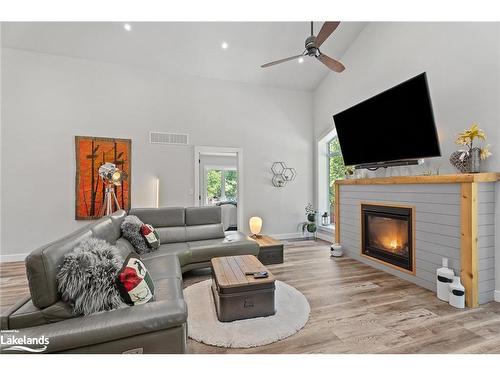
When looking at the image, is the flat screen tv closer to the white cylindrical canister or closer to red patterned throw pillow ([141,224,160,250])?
the white cylindrical canister

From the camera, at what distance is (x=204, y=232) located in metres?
3.98

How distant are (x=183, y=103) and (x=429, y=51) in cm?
428

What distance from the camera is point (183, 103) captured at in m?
5.21

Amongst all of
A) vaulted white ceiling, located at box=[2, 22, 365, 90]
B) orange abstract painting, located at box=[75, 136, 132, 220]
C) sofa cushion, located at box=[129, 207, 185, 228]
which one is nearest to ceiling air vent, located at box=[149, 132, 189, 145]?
orange abstract painting, located at box=[75, 136, 132, 220]

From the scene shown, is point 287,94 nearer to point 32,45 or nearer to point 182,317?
point 32,45

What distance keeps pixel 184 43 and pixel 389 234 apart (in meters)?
4.68

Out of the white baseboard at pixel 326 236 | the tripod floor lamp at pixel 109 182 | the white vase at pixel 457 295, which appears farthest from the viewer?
the white baseboard at pixel 326 236

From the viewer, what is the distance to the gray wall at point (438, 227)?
103 inches

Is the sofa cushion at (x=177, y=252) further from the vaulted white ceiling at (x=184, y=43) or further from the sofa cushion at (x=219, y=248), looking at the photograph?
the vaulted white ceiling at (x=184, y=43)

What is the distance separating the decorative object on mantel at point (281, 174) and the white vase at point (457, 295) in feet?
12.4

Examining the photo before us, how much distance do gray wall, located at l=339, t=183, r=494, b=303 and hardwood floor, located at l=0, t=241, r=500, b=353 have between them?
0.62 ft

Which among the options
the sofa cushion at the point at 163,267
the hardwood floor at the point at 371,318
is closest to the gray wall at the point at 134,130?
the hardwood floor at the point at 371,318

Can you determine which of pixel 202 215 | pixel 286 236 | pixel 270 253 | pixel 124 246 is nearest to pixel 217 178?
pixel 286 236

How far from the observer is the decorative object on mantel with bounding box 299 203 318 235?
5816 mm
